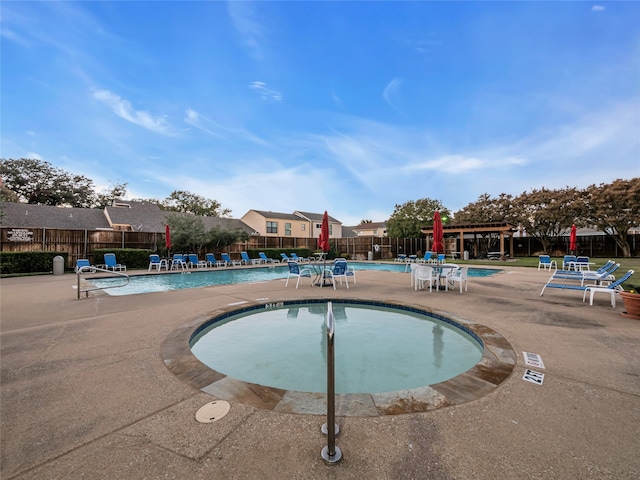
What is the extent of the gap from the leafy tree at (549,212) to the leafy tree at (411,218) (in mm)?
7664

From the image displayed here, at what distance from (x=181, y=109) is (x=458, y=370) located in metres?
15.0

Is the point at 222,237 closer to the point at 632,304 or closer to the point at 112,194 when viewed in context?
the point at 632,304

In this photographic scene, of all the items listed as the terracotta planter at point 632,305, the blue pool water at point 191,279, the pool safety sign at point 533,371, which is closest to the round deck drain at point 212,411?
the pool safety sign at point 533,371

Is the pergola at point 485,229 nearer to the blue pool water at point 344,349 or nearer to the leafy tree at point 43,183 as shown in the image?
the blue pool water at point 344,349

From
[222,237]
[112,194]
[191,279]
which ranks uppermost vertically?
[112,194]

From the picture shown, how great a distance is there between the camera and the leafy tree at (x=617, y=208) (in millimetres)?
18969

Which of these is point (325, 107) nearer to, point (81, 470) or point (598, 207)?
point (81, 470)

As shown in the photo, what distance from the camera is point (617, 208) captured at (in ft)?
64.3

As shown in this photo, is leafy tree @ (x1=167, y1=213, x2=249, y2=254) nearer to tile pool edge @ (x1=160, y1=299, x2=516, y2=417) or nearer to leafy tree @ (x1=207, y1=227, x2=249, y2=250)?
leafy tree @ (x1=207, y1=227, x2=249, y2=250)

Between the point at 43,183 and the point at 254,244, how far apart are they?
28574 millimetres

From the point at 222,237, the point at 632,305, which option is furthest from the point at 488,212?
the point at 632,305

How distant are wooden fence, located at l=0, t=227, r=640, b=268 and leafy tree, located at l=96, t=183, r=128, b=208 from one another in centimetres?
2479

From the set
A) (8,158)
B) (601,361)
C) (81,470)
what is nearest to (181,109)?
(81,470)

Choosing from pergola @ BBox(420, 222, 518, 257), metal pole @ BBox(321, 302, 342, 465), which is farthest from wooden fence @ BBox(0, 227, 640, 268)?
metal pole @ BBox(321, 302, 342, 465)
